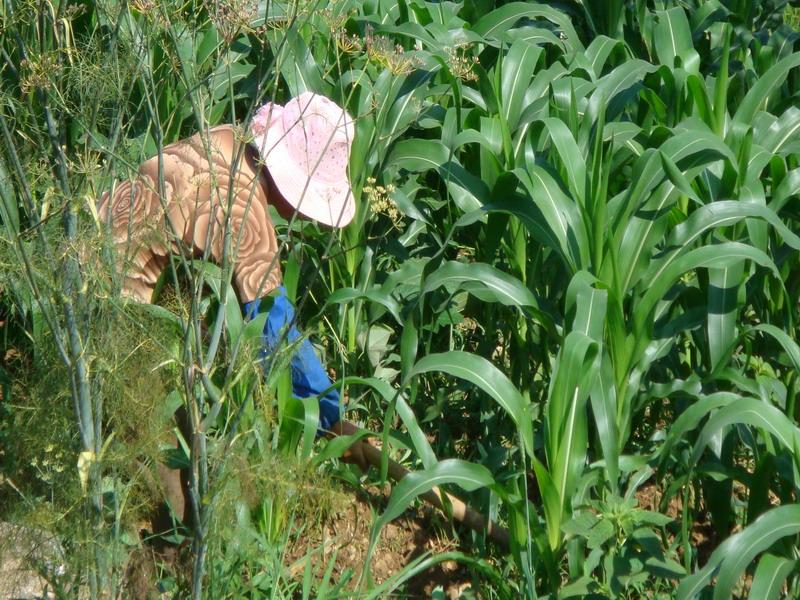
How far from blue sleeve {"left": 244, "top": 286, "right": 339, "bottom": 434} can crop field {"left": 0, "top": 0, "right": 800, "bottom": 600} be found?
7 centimetres

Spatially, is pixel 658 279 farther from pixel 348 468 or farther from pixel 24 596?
pixel 24 596

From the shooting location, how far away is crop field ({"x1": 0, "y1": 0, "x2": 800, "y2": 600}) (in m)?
2.15

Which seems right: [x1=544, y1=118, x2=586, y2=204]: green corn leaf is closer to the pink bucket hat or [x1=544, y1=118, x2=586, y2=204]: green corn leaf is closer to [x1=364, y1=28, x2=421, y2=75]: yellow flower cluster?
the pink bucket hat

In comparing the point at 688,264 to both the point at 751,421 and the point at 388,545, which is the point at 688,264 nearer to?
the point at 751,421

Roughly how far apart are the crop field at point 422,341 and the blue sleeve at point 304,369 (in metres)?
0.07

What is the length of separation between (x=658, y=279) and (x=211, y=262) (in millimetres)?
1137

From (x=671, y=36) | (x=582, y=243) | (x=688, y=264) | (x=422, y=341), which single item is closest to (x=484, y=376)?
(x=582, y=243)

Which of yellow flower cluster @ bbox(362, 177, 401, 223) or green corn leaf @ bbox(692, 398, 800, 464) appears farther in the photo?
green corn leaf @ bbox(692, 398, 800, 464)

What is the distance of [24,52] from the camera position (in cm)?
205

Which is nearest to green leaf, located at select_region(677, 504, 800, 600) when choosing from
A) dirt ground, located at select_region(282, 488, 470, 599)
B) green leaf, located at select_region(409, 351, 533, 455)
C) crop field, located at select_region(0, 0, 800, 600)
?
crop field, located at select_region(0, 0, 800, 600)

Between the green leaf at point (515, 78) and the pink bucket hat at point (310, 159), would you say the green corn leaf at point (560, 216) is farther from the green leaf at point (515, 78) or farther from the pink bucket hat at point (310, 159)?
the green leaf at point (515, 78)

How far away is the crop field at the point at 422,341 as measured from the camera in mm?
2146

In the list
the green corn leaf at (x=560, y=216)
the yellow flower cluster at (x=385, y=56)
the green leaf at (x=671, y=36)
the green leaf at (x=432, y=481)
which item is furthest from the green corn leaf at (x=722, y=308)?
the green leaf at (x=671, y=36)

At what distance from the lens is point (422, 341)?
3.45 m
